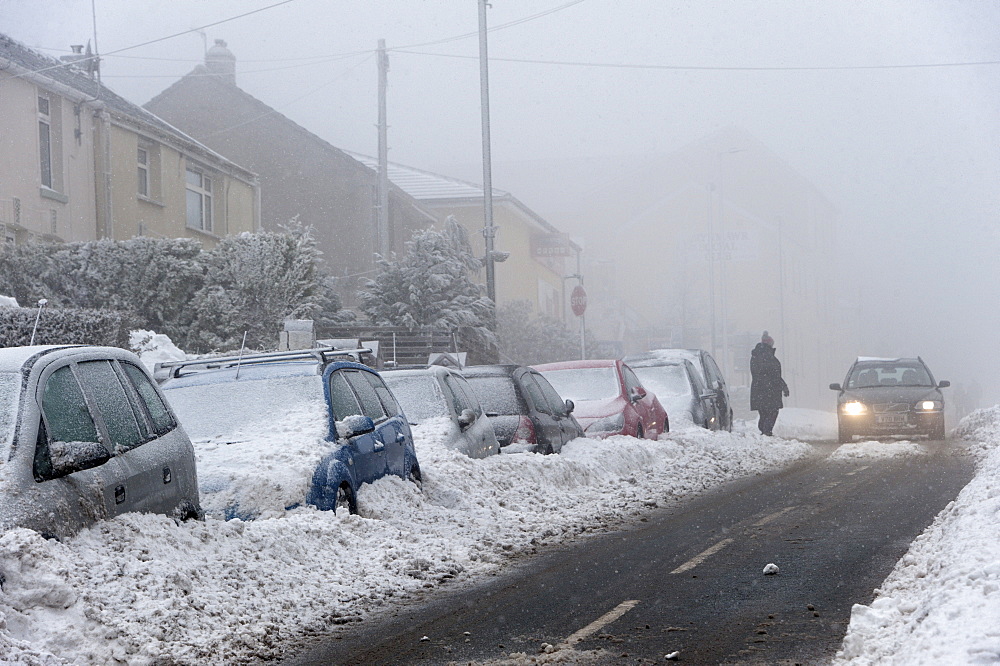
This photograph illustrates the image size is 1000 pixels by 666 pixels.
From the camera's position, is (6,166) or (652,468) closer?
(652,468)

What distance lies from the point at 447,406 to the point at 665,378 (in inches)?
404

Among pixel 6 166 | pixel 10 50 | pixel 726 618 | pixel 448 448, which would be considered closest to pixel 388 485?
pixel 448 448

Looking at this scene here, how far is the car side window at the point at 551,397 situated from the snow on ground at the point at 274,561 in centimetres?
208

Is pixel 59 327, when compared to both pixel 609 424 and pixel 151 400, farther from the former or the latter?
pixel 151 400

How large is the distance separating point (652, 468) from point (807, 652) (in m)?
9.46

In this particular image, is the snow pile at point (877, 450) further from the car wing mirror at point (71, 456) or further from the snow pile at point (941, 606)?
the car wing mirror at point (71, 456)

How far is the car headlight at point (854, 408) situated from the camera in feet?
73.0

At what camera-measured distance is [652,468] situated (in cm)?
1542

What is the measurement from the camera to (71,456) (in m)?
5.91

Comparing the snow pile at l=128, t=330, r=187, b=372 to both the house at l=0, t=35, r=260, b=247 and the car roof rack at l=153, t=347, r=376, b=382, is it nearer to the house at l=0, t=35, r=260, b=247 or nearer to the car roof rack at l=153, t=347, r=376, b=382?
the house at l=0, t=35, r=260, b=247

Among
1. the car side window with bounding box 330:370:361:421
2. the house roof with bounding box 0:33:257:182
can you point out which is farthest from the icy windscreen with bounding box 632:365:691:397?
the house roof with bounding box 0:33:257:182

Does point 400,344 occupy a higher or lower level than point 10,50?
lower

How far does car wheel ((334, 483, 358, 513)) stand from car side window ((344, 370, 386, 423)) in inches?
42.9

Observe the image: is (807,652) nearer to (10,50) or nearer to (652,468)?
(652,468)
